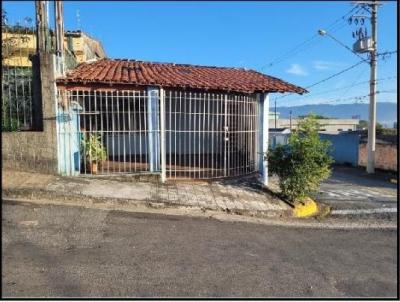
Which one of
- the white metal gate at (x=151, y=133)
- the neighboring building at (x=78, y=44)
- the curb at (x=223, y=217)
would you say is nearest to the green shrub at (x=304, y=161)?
the curb at (x=223, y=217)

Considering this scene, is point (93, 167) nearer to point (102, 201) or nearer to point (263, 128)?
point (102, 201)

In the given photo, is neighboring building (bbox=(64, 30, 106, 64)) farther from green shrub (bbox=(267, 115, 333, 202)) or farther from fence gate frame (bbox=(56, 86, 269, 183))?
green shrub (bbox=(267, 115, 333, 202))

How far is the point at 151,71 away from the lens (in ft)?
38.9

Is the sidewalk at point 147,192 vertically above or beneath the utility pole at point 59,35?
beneath

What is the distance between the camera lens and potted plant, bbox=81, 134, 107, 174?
9547 millimetres

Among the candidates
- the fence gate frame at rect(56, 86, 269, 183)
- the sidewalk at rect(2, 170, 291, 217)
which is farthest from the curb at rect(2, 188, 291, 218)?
the fence gate frame at rect(56, 86, 269, 183)

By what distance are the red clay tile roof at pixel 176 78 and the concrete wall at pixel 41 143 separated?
365 millimetres

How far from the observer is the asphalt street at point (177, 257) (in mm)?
4320

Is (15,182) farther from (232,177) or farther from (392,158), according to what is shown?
(392,158)

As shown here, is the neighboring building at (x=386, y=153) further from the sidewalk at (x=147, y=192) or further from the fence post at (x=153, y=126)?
the fence post at (x=153, y=126)

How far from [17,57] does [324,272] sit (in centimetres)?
886

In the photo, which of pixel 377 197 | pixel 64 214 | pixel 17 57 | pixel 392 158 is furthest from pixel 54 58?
pixel 392 158

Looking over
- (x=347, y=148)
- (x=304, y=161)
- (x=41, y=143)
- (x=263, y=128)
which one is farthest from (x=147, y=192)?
(x=347, y=148)

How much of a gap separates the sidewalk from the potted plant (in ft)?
1.38
